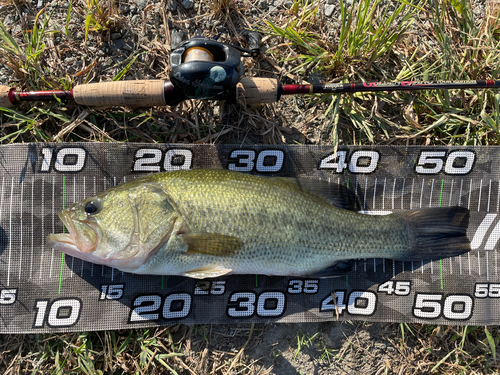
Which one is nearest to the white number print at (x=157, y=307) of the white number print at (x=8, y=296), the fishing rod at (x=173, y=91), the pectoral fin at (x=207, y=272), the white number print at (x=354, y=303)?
the pectoral fin at (x=207, y=272)

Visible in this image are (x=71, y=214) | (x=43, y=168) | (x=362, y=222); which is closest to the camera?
(x=71, y=214)

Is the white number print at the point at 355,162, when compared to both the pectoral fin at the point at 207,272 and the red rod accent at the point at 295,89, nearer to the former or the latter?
the red rod accent at the point at 295,89

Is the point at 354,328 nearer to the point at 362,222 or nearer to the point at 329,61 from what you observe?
the point at 362,222

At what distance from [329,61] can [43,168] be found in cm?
316

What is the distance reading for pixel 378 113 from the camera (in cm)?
341

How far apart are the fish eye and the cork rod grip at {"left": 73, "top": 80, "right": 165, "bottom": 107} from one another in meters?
1.01

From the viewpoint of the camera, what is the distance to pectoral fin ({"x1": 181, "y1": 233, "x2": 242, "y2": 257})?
2.71 meters

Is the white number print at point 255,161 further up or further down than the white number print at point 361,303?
further up

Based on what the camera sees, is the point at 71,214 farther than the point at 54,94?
No

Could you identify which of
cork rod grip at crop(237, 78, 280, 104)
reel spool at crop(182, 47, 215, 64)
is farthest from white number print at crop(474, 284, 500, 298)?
reel spool at crop(182, 47, 215, 64)

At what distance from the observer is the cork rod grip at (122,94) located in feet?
9.84

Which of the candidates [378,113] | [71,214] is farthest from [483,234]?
[71,214]

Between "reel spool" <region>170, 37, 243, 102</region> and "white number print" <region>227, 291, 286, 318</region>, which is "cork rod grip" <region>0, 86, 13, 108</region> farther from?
"white number print" <region>227, 291, 286, 318</region>

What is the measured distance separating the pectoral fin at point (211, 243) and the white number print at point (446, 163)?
6.87 ft
